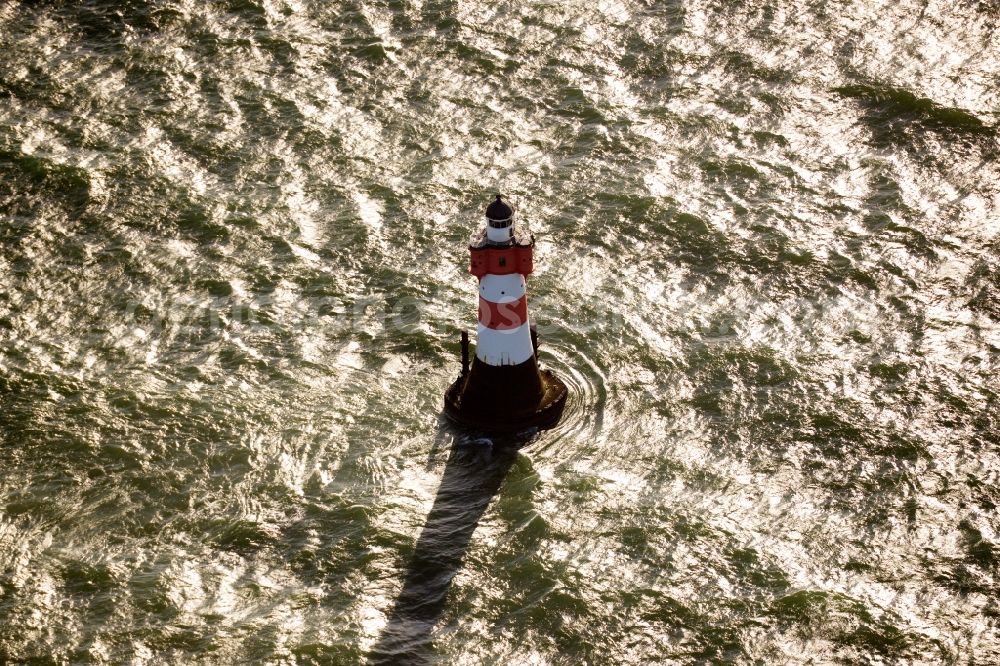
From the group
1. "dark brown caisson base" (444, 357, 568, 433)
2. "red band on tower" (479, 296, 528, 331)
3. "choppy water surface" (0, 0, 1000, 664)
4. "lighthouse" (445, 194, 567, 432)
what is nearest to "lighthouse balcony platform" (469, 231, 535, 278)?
"lighthouse" (445, 194, 567, 432)

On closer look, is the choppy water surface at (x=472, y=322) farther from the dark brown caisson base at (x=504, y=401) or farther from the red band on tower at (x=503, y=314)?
the red band on tower at (x=503, y=314)

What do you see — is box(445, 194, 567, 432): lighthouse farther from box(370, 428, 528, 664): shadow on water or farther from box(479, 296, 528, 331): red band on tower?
box(370, 428, 528, 664): shadow on water

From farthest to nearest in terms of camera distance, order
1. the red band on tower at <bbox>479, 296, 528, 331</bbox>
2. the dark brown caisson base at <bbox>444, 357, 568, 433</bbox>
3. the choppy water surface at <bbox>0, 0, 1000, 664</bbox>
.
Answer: the dark brown caisson base at <bbox>444, 357, 568, 433</bbox>, the red band on tower at <bbox>479, 296, 528, 331</bbox>, the choppy water surface at <bbox>0, 0, 1000, 664</bbox>

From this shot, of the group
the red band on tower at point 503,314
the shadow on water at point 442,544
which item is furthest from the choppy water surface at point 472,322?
the red band on tower at point 503,314

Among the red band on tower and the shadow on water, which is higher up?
the red band on tower

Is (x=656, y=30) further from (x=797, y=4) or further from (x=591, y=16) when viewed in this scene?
(x=797, y=4)

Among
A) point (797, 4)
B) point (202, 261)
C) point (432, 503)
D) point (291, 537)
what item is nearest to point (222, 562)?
point (291, 537)

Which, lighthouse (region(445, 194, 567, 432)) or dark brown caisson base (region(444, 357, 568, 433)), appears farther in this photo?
dark brown caisson base (region(444, 357, 568, 433))
